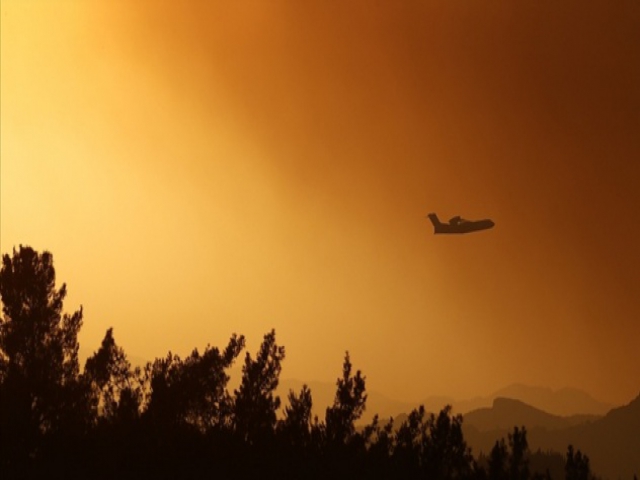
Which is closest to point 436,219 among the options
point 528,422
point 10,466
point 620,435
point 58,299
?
point 58,299

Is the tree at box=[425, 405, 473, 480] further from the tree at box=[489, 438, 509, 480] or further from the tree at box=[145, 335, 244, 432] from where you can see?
the tree at box=[145, 335, 244, 432]

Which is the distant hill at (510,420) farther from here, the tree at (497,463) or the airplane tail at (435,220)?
the tree at (497,463)

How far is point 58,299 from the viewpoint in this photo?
30984 mm

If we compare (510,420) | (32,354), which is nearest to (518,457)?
(32,354)

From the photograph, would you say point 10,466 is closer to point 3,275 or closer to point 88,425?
point 88,425

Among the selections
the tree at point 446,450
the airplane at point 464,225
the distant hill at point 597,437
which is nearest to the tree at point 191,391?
the tree at point 446,450

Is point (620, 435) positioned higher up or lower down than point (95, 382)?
higher up

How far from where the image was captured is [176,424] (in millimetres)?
30312

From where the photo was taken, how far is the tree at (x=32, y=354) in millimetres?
26578

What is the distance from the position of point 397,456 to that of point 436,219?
3263 cm

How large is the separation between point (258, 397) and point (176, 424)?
3.71 meters

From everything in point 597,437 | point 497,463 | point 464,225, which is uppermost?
point 597,437

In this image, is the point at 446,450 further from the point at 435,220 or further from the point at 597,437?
the point at 597,437

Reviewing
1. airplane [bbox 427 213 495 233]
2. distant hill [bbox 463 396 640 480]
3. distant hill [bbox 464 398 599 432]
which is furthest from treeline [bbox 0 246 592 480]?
distant hill [bbox 464 398 599 432]
